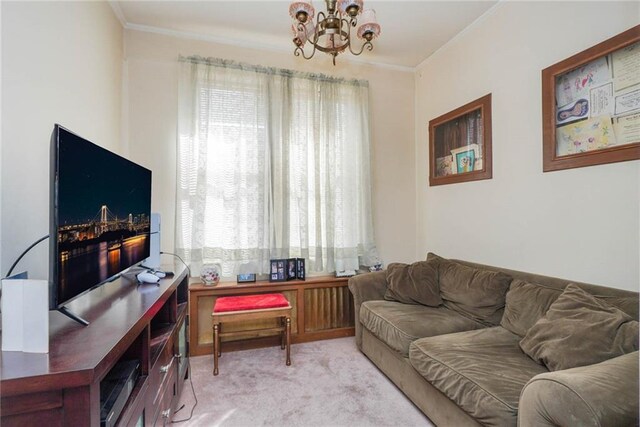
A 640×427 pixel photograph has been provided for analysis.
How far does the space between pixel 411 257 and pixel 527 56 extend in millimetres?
2130

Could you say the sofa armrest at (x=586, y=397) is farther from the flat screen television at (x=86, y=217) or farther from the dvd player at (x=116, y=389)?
the flat screen television at (x=86, y=217)

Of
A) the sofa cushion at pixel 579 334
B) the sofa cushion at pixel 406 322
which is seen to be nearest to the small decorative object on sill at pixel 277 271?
the sofa cushion at pixel 406 322

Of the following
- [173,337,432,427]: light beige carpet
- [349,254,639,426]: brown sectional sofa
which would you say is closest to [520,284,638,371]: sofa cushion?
[349,254,639,426]: brown sectional sofa

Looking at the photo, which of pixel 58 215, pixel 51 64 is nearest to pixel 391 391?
pixel 58 215

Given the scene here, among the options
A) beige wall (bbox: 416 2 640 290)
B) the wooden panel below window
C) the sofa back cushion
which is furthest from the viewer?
the wooden panel below window

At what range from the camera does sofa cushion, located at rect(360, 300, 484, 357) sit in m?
1.97

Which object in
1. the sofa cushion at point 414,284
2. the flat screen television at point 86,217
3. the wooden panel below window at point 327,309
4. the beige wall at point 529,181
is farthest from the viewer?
the wooden panel below window at point 327,309

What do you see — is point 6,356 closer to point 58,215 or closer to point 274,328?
point 58,215

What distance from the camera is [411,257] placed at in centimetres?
344

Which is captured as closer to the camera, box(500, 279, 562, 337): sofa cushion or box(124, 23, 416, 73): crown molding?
box(500, 279, 562, 337): sofa cushion

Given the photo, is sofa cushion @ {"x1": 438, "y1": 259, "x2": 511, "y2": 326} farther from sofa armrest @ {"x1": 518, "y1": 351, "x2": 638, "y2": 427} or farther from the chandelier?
the chandelier

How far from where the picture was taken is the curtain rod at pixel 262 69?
2.72 meters

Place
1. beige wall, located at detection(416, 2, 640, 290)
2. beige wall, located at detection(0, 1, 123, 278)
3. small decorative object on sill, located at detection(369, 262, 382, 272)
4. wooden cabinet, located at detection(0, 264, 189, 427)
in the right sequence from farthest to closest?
small decorative object on sill, located at detection(369, 262, 382, 272)
beige wall, located at detection(416, 2, 640, 290)
beige wall, located at detection(0, 1, 123, 278)
wooden cabinet, located at detection(0, 264, 189, 427)

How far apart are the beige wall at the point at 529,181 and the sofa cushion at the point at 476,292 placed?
29 centimetres
